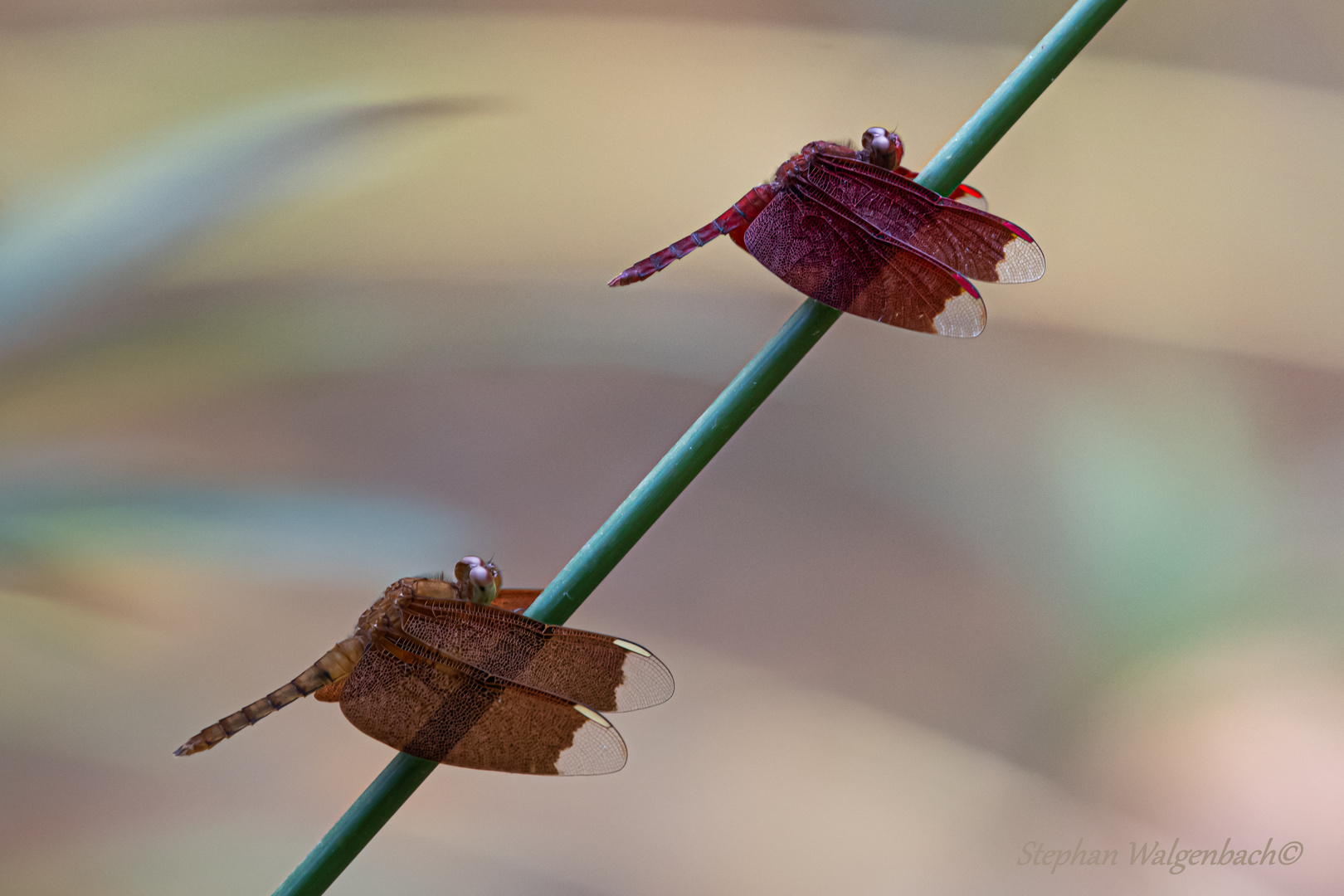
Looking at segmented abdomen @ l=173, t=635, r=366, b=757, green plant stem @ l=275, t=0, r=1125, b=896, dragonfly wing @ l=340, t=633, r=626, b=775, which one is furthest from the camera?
segmented abdomen @ l=173, t=635, r=366, b=757

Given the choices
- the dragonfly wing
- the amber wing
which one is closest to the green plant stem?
the dragonfly wing

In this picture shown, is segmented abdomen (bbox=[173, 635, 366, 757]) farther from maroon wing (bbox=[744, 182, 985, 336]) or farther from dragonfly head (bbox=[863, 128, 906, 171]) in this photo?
dragonfly head (bbox=[863, 128, 906, 171])

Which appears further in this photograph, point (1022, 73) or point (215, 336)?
point (215, 336)

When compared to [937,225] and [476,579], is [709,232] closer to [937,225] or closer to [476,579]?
[937,225]

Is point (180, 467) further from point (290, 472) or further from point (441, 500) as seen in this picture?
point (441, 500)

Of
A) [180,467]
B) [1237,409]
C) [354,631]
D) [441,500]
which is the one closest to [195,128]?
[180,467]

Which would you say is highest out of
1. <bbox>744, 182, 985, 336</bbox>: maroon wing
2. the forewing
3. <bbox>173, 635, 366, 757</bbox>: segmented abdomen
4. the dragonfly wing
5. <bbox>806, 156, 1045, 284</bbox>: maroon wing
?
<bbox>806, 156, 1045, 284</bbox>: maroon wing
